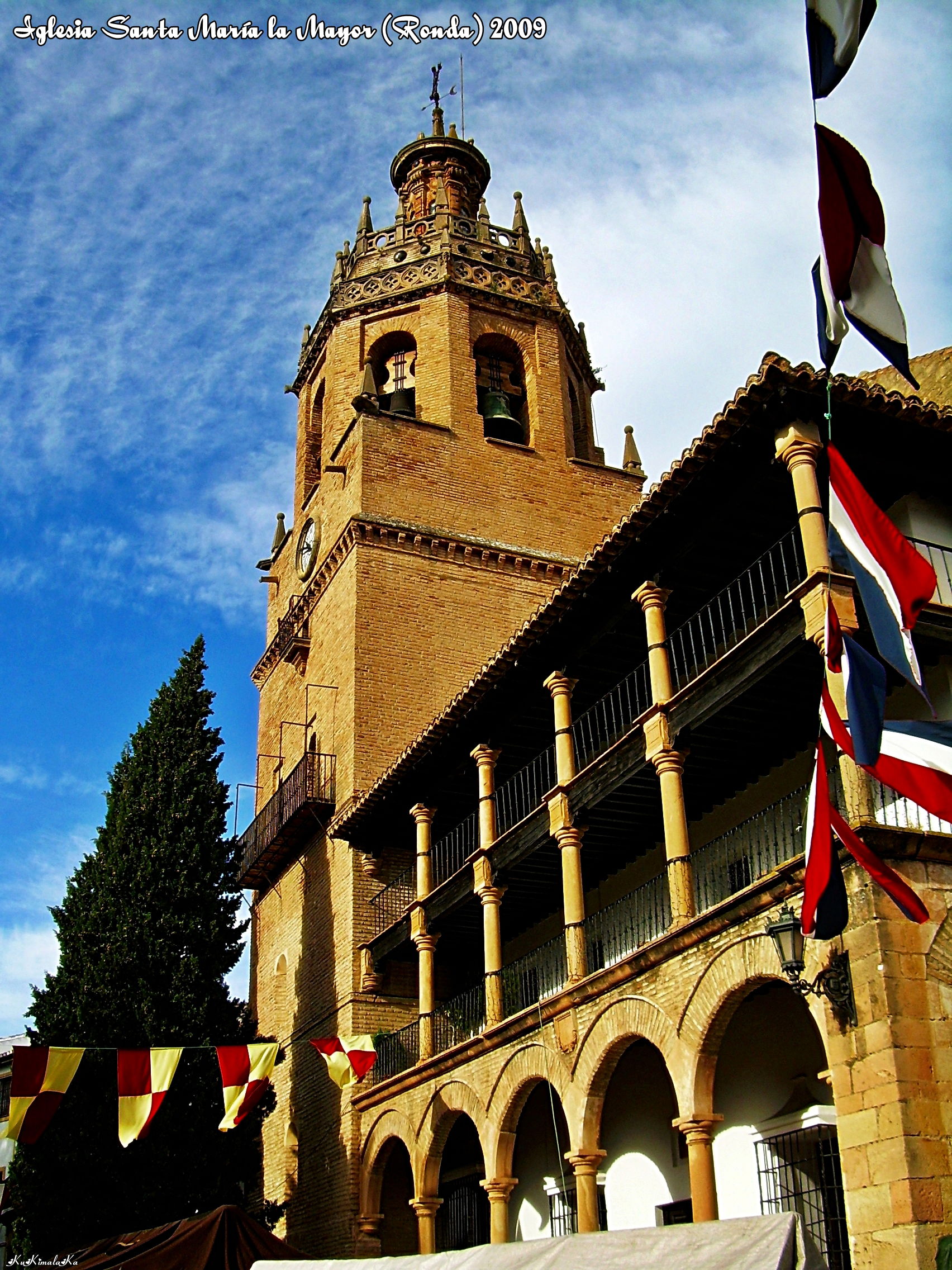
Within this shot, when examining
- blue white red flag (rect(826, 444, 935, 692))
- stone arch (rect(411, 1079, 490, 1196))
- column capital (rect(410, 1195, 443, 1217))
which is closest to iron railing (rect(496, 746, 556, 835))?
stone arch (rect(411, 1079, 490, 1196))

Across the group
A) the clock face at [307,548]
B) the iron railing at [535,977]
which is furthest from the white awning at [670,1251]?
the clock face at [307,548]

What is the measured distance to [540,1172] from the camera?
18.2 m

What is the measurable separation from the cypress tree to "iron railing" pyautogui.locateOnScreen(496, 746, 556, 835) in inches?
166

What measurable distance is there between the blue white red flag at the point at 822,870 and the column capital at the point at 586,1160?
5177mm

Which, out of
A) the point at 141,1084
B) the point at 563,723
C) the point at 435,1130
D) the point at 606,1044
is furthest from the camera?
the point at 435,1130

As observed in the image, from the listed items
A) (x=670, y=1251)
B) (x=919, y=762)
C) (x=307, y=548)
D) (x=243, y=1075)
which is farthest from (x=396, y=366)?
(x=670, y=1251)

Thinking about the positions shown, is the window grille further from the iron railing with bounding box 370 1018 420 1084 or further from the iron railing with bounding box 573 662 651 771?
the iron railing with bounding box 370 1018 420 1084

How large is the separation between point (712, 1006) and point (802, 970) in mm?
1653

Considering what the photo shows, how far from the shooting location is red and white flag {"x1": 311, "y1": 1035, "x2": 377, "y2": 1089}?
698 inches

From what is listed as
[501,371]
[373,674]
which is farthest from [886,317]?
[501,371]

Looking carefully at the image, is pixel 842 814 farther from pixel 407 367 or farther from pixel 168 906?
pixel 407 367

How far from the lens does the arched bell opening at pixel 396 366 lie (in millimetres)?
27750

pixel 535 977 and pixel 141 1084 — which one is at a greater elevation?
pixel 535 977

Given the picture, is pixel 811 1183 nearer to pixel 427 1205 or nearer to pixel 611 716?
pixel 611 716
